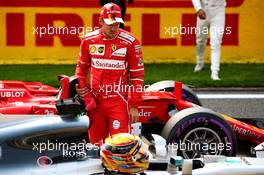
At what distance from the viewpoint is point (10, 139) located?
5.87 meters

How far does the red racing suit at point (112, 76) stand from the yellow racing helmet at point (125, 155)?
243cm

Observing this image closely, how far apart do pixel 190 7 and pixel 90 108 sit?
734cm

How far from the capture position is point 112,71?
7.53 metres

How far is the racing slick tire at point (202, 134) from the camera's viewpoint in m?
8.05

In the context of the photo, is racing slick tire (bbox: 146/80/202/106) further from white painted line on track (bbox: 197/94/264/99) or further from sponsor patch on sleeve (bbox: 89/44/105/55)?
white painted line on track (bbox: 197/94/264/99)

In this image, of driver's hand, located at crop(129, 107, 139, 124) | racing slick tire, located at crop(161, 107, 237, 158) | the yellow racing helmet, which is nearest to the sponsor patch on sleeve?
driver's hand, located at crop(129, 107, 139, 124)

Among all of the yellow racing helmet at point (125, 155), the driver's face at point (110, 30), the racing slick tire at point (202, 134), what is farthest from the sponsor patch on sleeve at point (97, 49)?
the yellow racing helmet at point (125, 155)

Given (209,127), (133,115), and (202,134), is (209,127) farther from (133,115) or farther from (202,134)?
(133,115)

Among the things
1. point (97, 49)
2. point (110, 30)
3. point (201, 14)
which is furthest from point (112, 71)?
point (201, 14)

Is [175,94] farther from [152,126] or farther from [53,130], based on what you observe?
[53,130]

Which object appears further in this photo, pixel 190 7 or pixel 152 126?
pixel 190 7

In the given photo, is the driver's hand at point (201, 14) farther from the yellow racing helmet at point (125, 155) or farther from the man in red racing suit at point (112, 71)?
the yellow racing helmet at point (125, 155)

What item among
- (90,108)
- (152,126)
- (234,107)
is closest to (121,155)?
(90,108)

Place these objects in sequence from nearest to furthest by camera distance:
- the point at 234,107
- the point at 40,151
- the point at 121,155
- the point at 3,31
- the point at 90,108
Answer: the point at 121,155
the point at 40,151
the point at 90,108
the point at 234,107
the point at 3,31
